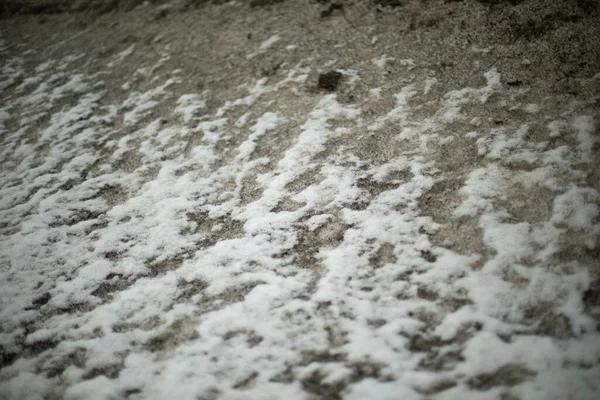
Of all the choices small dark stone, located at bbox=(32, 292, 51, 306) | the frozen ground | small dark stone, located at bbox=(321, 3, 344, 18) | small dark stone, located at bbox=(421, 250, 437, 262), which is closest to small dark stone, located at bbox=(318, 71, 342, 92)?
the frozen ground

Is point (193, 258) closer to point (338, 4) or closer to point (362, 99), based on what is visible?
point (362, 99)

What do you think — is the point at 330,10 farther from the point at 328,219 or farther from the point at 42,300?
the point at 42,300

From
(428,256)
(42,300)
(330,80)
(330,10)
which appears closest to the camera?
(428,256)

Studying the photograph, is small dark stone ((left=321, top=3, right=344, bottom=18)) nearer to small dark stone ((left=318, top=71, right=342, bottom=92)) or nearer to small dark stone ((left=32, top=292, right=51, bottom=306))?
small dark stone ((left=318, top=71, right=342, bottom=92))

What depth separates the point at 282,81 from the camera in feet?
8.87

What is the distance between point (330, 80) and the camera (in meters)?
2.53

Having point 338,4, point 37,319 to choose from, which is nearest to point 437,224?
point 37,319

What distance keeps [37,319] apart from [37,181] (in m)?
1.24

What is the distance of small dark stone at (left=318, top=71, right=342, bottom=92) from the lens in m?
2.50

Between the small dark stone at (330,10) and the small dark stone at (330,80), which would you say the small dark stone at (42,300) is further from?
the small dark stone at (330,10)

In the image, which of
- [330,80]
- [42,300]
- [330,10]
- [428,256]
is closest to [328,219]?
[428,256]

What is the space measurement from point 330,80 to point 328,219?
126 centimetres

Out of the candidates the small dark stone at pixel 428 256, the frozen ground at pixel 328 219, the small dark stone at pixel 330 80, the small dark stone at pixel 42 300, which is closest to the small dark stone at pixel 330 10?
the frozen ground at pixel 328 219

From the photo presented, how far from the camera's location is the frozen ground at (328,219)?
1295mm
